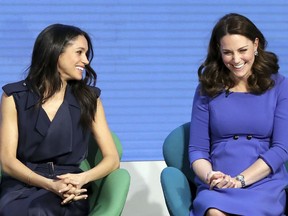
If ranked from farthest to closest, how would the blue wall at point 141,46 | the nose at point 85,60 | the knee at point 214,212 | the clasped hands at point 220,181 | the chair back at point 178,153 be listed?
the blue wall at point 141,46 → the chair back at point 178,153 → the nose at point 85,60 → the clasped hands at point 220,181 → the knee at point 214,212

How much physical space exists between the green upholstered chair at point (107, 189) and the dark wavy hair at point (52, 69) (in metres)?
0.23

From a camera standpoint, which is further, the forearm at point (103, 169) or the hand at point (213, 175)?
the forearm at point (103, 169)

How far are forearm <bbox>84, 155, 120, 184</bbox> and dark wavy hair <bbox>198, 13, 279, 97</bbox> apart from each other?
21.0 inches

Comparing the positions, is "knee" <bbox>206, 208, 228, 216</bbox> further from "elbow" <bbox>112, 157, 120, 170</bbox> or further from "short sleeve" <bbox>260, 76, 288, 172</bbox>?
"elbow" <bbox>112, 157, 120, 170</bbox>

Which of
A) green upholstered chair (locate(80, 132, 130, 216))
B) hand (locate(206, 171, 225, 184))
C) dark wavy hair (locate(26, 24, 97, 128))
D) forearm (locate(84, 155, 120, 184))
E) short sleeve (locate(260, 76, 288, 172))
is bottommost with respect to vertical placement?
green upholstered chair (locate(80, 132, 130, 216))

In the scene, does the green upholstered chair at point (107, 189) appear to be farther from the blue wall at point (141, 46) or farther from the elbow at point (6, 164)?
the blue wall at point (141, 46)

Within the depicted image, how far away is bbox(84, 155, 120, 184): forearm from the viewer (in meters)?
3.47

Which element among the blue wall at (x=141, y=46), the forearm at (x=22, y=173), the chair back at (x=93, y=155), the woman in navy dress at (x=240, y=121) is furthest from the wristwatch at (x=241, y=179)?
the blue wall at (x=141, y=46)

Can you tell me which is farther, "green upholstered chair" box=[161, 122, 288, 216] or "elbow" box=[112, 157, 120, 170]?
"elbow" box=[112, 157, 120, 170]

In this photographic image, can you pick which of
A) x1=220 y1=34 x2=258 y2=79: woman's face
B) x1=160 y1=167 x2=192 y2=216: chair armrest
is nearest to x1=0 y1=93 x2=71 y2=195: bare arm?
x1=160 y1=167 x2=192 y2=216: chair armrest

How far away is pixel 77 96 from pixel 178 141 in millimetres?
546

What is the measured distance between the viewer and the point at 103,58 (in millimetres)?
4617

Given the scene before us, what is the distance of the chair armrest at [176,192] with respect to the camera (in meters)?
3.35

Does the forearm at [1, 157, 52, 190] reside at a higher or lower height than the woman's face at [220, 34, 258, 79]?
lower
